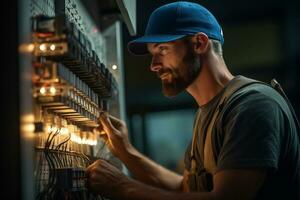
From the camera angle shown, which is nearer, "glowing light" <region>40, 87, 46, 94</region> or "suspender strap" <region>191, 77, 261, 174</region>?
"glowing light" <region>40, 87, 46, 94</region>

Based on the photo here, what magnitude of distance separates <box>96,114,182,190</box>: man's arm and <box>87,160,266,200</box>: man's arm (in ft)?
1.55

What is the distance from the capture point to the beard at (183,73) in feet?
6.77

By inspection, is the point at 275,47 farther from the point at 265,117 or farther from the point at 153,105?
the point at 265,117

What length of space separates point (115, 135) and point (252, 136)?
2.88 feet

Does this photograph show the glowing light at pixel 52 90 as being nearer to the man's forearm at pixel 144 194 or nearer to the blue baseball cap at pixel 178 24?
the man's forearm at pixel 144 194

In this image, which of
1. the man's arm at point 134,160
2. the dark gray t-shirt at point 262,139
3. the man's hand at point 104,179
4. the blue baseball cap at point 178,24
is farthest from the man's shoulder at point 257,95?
the man's arm at point 134,160

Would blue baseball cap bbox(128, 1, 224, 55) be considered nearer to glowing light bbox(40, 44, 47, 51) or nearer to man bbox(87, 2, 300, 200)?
man bbox(87, 2, 300, 200)

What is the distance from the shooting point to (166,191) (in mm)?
1788

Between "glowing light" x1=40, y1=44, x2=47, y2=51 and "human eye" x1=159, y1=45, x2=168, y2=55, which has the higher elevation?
"human eye" x1=159, y1=45, x2=168, y2=55

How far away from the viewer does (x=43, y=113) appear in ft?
5.16

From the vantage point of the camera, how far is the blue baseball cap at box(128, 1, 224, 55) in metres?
2.03

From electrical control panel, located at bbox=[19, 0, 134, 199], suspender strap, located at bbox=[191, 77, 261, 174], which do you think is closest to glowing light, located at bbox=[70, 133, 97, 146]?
electrical control panel, located at bbox=[19, 0, 134, 199]

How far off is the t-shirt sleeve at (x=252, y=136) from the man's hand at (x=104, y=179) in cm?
40

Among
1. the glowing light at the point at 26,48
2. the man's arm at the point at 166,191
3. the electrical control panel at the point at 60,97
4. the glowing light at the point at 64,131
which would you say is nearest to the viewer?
the glowing light at the point at 26,48
